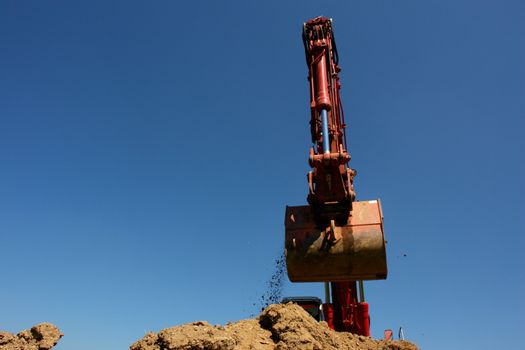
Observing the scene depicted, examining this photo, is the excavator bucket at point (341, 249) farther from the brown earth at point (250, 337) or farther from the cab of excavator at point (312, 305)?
the brown earth at point (250, 337)

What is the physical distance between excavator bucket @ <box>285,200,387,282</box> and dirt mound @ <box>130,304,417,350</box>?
3.02 m

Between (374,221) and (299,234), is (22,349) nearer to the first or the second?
(299,234)

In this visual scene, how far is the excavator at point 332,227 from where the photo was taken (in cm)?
927

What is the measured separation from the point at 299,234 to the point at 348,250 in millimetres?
1194

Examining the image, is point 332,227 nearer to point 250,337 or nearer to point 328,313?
point 328,313

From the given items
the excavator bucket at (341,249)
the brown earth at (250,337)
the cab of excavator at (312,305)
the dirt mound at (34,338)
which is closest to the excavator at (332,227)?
the excavator bucket at (341,249)

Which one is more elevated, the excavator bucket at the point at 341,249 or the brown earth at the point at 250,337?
the excavator bucket at the point at 341,249

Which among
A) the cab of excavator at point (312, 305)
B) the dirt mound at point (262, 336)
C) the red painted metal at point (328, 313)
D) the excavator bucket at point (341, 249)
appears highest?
the excavator bucket at point (341, 249)

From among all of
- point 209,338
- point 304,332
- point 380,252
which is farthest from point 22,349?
point 380,252

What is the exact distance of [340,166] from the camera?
9.85m

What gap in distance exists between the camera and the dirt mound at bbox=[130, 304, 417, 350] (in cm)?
505

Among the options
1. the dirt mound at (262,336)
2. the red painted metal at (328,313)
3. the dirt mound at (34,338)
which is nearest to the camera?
the dirt mound at (262,336)

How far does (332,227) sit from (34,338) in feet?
19.6

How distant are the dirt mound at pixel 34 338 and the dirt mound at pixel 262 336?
6.12 ft
